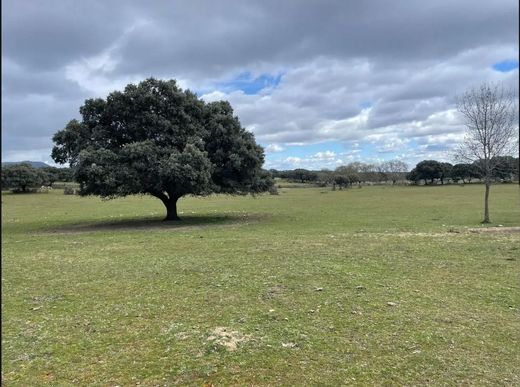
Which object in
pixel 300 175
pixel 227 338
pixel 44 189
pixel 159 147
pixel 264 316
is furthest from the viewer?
pixel 300 175

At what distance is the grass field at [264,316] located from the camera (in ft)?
19.4

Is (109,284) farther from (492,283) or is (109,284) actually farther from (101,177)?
(101,177)

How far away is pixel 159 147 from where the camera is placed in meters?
26.3

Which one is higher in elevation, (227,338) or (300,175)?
(300,175)

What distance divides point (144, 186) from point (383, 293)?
19.5 meters

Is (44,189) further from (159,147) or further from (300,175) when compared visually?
(159,147)

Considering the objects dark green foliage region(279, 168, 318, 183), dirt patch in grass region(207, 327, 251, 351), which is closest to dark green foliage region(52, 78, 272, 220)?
dirt patch in grass region(207, 327, 251, 351)

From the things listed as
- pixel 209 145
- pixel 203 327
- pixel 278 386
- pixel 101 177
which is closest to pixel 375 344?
pixel 278 386

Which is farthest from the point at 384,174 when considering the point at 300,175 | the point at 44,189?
the point at 44,189

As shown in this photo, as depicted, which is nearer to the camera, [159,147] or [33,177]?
[159,147]

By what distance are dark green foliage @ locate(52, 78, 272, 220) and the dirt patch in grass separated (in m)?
17.6

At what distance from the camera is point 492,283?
35.2ft

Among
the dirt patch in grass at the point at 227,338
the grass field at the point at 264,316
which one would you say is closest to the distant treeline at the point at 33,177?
the grass field at the point at 264,316

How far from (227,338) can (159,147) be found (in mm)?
20585
